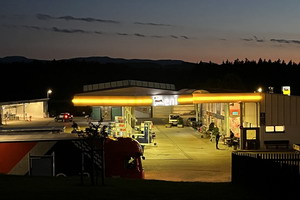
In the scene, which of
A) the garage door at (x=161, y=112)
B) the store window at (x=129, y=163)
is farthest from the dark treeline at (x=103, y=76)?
the store window at (x=129, y=163)

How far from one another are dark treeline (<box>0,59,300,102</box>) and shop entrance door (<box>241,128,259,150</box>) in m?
51.6

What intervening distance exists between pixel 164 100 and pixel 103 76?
122 m

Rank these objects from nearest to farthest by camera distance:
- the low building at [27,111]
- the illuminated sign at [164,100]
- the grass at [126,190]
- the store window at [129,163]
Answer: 1. the grass at [126,190]
2. the store window at [129,163]
3. the illuminated sign at [164,100]
4. the low building at [27,111]

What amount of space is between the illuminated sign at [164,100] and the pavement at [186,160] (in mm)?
3445

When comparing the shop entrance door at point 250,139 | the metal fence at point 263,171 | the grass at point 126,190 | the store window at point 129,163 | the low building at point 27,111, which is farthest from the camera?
the low building at point 27,111

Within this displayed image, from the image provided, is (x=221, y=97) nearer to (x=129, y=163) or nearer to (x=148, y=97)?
(x=148, y=97)

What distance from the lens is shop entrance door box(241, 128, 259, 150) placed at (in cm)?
3619

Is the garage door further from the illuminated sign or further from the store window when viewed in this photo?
the store window

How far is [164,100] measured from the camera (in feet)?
116

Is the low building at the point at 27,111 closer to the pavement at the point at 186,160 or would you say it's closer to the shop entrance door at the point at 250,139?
the pavement at the point at 186,160

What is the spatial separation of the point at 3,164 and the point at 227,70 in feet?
470

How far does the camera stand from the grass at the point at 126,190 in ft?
42.3

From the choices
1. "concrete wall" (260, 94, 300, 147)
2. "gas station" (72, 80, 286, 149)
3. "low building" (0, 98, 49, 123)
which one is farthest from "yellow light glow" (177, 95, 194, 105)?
"low building" (0, 98, 49, 123)

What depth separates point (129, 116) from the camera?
41531 mm
